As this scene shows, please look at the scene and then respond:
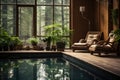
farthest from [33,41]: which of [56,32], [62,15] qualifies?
[62,15]

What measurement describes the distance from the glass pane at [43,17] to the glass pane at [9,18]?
44.2 inches

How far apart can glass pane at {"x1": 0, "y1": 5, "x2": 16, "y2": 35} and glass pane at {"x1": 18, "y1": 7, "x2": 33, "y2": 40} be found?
0.31 meters

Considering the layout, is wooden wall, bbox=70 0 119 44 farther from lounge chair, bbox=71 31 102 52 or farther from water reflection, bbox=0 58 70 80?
water reflection, bbox=0 58 70 80

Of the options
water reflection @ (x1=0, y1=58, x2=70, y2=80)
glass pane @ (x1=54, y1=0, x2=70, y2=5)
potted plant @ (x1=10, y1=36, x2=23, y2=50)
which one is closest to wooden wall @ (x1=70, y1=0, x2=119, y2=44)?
glass pane @ (x1=54, y1=0, x2=70, y2=5)

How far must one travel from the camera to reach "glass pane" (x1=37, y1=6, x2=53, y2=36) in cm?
1219

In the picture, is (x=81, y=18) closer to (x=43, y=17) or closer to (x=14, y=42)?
(x=43, y=17)

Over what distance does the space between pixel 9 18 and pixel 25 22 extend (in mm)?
736

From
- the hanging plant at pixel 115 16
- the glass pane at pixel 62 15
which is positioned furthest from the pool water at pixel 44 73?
the glass pane at pixel 62 15

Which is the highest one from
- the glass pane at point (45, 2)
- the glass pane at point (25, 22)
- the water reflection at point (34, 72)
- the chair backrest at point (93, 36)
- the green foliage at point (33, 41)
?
the glass pane at point (45, 2)

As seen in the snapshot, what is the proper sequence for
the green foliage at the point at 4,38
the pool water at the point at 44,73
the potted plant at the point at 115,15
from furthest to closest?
the green foliage at the point at 4,38 < the potted plant at the point at 115,15 < the pool water at the point at 44,73

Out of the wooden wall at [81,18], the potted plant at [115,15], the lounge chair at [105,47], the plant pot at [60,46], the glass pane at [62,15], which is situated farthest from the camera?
the glass pane at [62,15]

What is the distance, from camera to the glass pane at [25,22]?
12109mm

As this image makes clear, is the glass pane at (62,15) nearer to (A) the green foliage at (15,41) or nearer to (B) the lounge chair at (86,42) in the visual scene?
(B) the lounge chair at (86,42)

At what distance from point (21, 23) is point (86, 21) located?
294 cm
